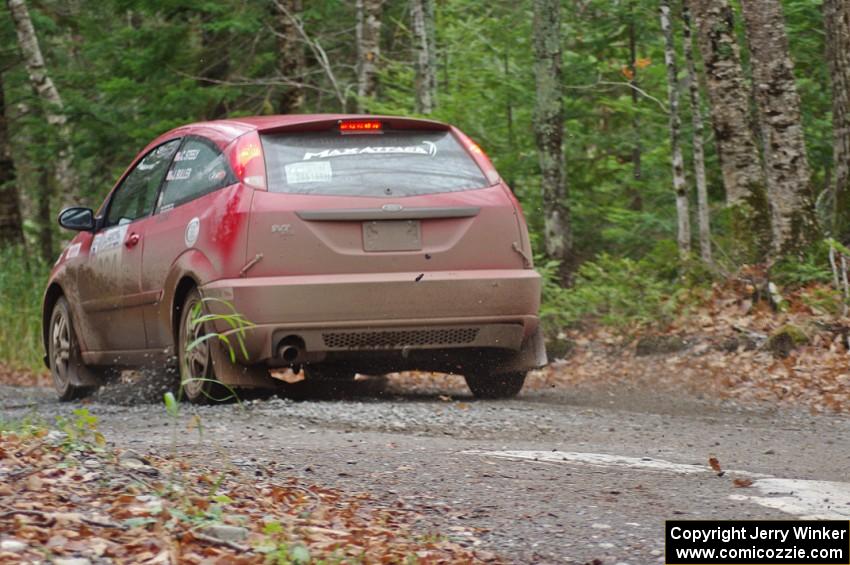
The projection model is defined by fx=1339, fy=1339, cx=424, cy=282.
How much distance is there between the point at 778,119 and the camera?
41.8ft

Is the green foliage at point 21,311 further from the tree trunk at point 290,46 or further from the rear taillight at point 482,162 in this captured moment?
the rear taillight at point 482,162

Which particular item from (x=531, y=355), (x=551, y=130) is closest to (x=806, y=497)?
(x=531, y=355)

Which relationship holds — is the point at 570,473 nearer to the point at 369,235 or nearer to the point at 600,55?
the point at 369,235

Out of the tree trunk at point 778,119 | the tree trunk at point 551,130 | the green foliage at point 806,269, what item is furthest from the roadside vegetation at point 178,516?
the tree trunk at point 551,130

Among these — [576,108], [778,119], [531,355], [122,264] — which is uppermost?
[576,108]

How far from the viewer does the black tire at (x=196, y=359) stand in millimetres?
8461

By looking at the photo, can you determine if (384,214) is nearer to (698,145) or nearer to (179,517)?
(179,517)

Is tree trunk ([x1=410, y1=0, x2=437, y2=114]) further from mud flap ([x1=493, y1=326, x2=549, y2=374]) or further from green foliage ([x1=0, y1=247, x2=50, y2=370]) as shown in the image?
mud flap ([x1=493, y1=326, x2=549, y2=374])

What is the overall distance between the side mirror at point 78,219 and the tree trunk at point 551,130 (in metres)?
7.33

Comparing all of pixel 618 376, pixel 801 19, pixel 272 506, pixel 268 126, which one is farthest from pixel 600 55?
pixel 272 506

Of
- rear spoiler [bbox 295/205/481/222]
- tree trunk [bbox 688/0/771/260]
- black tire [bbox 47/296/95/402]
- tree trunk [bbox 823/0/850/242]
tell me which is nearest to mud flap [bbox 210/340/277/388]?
rear spoiler [bbox 295/205/481/222]

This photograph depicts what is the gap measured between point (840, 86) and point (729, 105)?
3.67 feet

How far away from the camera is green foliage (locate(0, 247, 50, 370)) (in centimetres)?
1576

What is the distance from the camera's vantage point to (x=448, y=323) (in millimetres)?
8422
